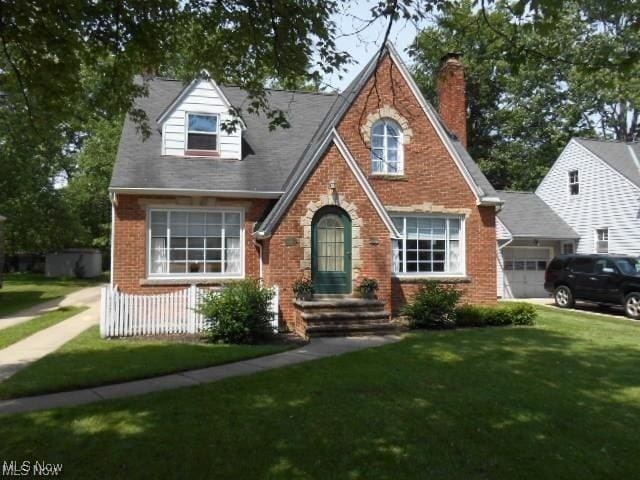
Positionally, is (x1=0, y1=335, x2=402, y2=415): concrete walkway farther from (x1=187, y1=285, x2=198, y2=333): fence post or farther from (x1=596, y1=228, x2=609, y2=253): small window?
(x1=596, y1=228, x2=609, y2=253): small window

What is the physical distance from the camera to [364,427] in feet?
18.5

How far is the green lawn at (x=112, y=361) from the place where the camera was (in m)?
7.34

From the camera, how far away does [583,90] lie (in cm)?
3534

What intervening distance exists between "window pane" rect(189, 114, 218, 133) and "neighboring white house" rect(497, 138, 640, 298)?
14.0 m

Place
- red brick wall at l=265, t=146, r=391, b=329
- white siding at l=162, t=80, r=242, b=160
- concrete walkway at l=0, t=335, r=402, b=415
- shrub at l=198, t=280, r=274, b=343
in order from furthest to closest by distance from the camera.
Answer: white siding at l=162, t=80, r=242, b=160 < red brick wall at l=265, t=146, r=391, b=329 < shrub at l=198, t=280, r=274, b=343 < concrete walkway at l=0, t=335, r=402, b=415

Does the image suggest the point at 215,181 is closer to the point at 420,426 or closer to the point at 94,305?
the point at 94,305

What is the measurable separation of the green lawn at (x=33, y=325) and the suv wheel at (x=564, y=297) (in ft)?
57.5

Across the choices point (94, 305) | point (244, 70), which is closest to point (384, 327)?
point (244, 70)

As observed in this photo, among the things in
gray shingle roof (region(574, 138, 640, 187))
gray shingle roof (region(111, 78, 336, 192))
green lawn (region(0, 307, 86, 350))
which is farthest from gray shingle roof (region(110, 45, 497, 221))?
gray shingle roof (region(574, 138, 640, 187))

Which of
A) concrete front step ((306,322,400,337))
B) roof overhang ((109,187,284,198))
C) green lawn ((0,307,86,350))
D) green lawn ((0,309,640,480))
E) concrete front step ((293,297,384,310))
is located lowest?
green lawn ((0,309,640,480))

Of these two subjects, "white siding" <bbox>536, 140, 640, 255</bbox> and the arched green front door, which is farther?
"white siding" <bbox>536, 140, 640, 255</bbox>

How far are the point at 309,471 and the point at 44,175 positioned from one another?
32445 mm

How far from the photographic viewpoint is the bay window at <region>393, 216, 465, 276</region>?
51.1 feet

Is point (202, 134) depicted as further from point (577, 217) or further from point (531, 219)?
point (577, 217)
